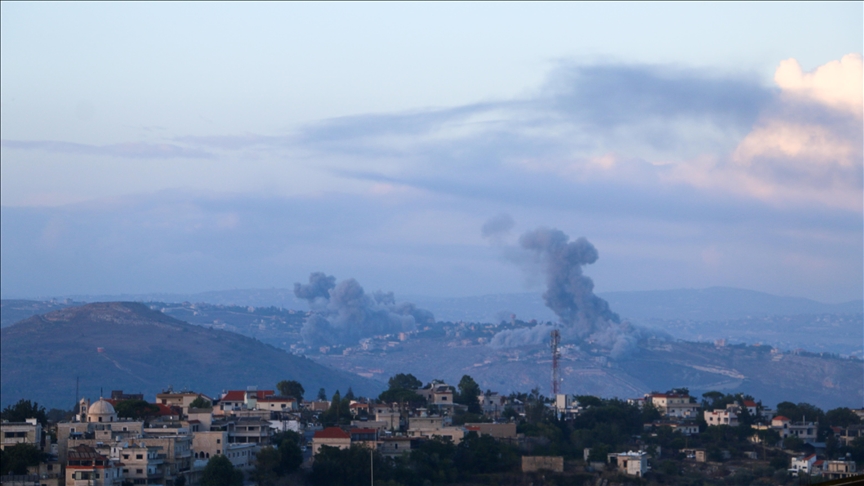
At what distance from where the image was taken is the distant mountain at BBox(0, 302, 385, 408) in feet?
559

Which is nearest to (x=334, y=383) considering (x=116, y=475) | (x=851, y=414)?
(x=851, y=414)

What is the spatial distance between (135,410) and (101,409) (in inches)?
162

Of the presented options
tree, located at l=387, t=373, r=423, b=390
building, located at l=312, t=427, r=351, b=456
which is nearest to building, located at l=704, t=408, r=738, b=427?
tree, located at l=387, t=373, r=423, b=390

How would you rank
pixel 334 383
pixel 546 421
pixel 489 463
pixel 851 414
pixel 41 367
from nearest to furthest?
pixel 489 463 < pixel 546 421 < pixel 851 414 < pixel 41 367 < pixel 334 383

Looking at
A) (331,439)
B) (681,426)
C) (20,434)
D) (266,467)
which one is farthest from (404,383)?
(20,434)

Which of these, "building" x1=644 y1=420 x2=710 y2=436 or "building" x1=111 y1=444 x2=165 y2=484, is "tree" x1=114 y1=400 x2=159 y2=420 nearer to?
"building" x1=111 y1=444 x2=165 y2=484

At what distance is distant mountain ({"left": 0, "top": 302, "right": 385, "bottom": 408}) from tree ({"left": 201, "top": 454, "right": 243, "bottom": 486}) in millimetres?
117119

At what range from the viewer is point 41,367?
175125 mm

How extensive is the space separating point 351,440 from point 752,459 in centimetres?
1837

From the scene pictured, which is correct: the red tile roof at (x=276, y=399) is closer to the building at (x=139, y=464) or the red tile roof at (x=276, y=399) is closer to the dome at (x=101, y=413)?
the dome at (x=101, y=413)

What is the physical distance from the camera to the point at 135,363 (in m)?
182

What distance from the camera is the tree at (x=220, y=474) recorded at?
44812 millimetres

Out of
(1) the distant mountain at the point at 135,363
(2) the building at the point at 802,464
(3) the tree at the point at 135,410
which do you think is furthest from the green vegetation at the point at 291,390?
(1) the distant mountain at the point at 135,363

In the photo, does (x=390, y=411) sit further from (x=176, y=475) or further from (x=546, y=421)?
(x=176, y=475)
